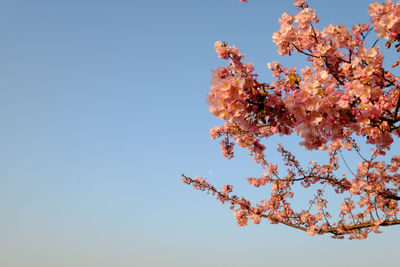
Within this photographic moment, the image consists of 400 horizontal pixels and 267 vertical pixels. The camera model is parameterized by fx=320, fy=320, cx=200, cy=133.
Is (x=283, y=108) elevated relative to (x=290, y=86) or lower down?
lower down

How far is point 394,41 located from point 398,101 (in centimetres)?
75

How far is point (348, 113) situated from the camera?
357cm

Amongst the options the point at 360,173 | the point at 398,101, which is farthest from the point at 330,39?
the point at 360,173

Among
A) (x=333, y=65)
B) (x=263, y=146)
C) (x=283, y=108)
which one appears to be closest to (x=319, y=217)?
(x=263, y=146)

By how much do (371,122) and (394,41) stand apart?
3.80 ft

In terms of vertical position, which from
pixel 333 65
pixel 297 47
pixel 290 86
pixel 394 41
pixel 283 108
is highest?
pixel 297 47

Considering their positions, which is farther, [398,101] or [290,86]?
[398,101]

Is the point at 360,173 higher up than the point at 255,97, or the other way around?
the point at 360,173

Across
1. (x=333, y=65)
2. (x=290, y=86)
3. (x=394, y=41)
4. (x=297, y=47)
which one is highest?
(x=297, y=47)

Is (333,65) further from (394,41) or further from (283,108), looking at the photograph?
(283,108)

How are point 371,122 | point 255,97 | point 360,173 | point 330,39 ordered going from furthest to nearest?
point 360,173
point 330,39
point 371,122
point 255,97

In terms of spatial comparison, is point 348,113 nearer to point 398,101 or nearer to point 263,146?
point 398,101

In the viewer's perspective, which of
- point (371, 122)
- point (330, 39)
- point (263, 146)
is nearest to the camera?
point (371, 122)

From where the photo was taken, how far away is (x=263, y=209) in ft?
31.2
